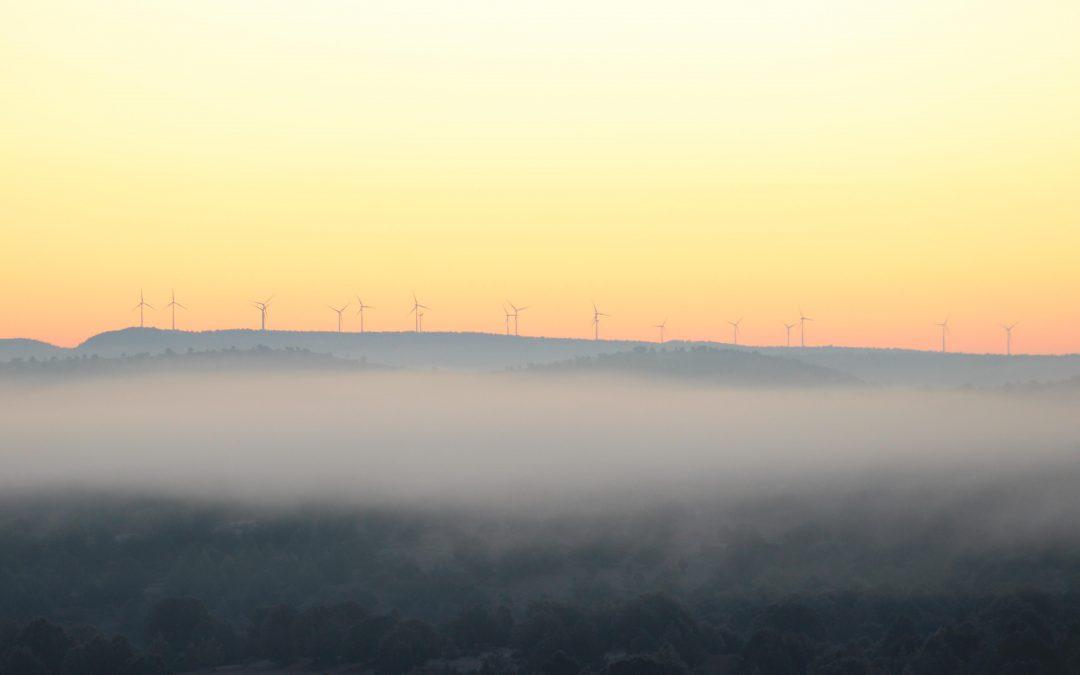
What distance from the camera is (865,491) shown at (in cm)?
18288

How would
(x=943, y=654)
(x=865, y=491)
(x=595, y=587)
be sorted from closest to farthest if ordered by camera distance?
(x=943, y=654)
(x=595, y=587)
(x=865, y=491)

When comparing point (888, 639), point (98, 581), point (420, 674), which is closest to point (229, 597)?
point (98, 581)

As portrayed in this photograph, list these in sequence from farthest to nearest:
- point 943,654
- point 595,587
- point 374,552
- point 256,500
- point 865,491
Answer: point 256,500 → point 865,491 → point 374,552 → point 595,587 → point 943,654

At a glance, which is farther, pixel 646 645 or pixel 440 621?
pixel 440 621

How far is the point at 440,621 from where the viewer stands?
137 meters

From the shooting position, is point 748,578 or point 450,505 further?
point 450,505

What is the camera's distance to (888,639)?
354ft

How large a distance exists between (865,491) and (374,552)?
194 ft

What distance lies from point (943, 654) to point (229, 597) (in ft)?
249

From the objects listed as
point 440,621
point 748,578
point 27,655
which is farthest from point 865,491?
point 27,655

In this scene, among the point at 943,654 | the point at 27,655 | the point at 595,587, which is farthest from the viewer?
the point at 595,587

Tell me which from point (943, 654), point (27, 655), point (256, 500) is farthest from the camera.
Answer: point (256, 500)

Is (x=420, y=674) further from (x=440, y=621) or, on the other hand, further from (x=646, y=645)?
(x=440, y=621)

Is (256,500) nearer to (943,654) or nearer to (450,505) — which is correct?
(450,505)
